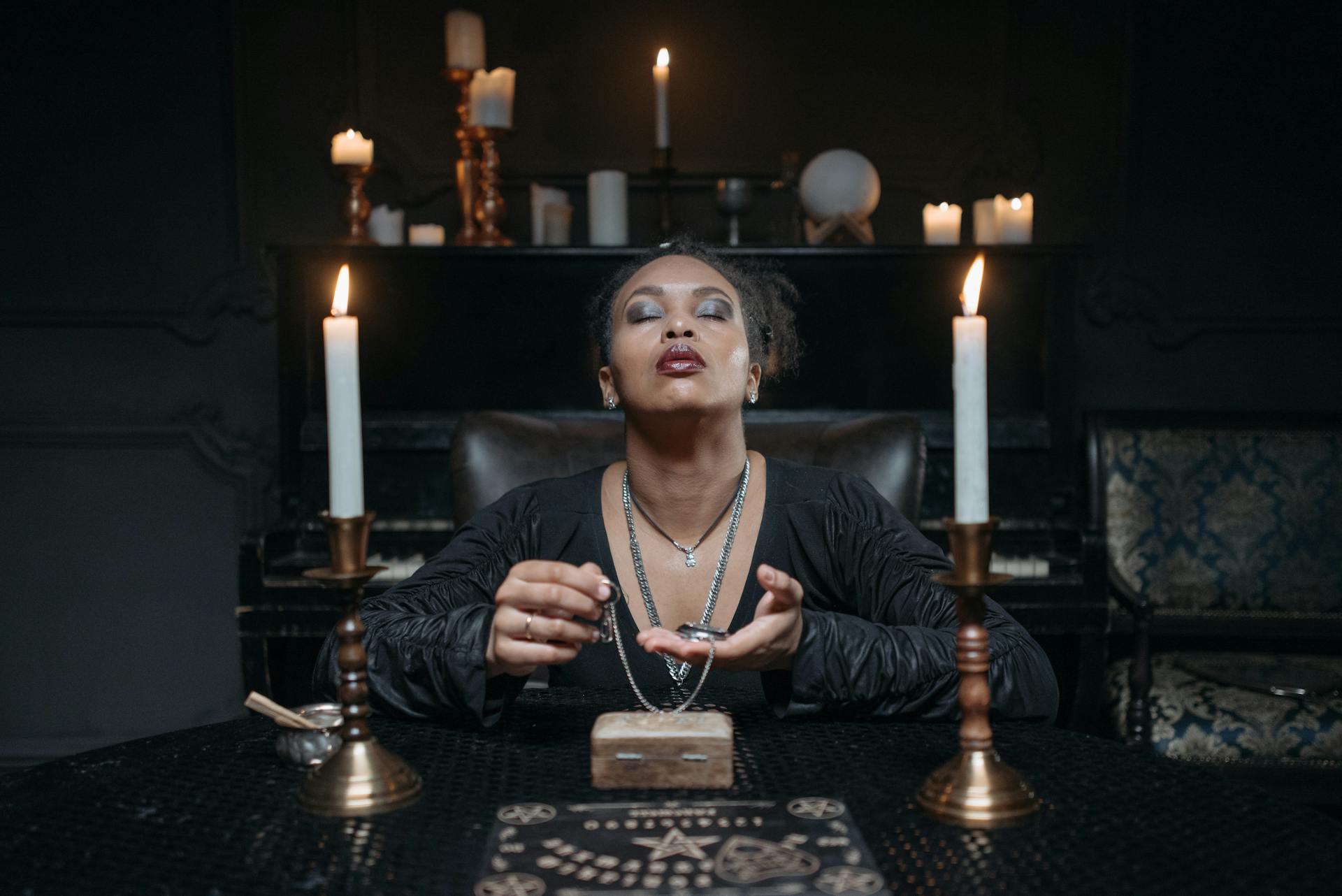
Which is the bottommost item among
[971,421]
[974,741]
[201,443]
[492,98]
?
[974,741]

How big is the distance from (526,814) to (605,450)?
177cm

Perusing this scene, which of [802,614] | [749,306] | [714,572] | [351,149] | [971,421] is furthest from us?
[351,149]

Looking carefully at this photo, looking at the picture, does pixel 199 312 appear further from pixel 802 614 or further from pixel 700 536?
pixel 802 614

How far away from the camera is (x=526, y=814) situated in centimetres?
111

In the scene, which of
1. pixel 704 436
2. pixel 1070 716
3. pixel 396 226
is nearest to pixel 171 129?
pixel 396 226

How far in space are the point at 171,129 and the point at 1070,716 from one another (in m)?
3.40

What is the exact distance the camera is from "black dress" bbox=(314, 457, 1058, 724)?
4.81ft

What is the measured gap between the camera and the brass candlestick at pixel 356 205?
11.4 ft

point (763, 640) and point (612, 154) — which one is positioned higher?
point (612, 154)

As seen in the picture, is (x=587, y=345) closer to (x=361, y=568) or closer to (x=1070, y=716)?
(x=1070, y=716)

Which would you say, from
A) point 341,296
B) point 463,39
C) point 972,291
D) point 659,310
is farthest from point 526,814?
point 463,39

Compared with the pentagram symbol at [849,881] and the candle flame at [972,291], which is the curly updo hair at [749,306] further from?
the pentagram symbol at [849,881]

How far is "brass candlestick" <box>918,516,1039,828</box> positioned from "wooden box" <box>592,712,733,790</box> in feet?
0.66

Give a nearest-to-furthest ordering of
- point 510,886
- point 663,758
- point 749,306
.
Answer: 1. point 510,886
2. point 663,758
3. point 749,306
